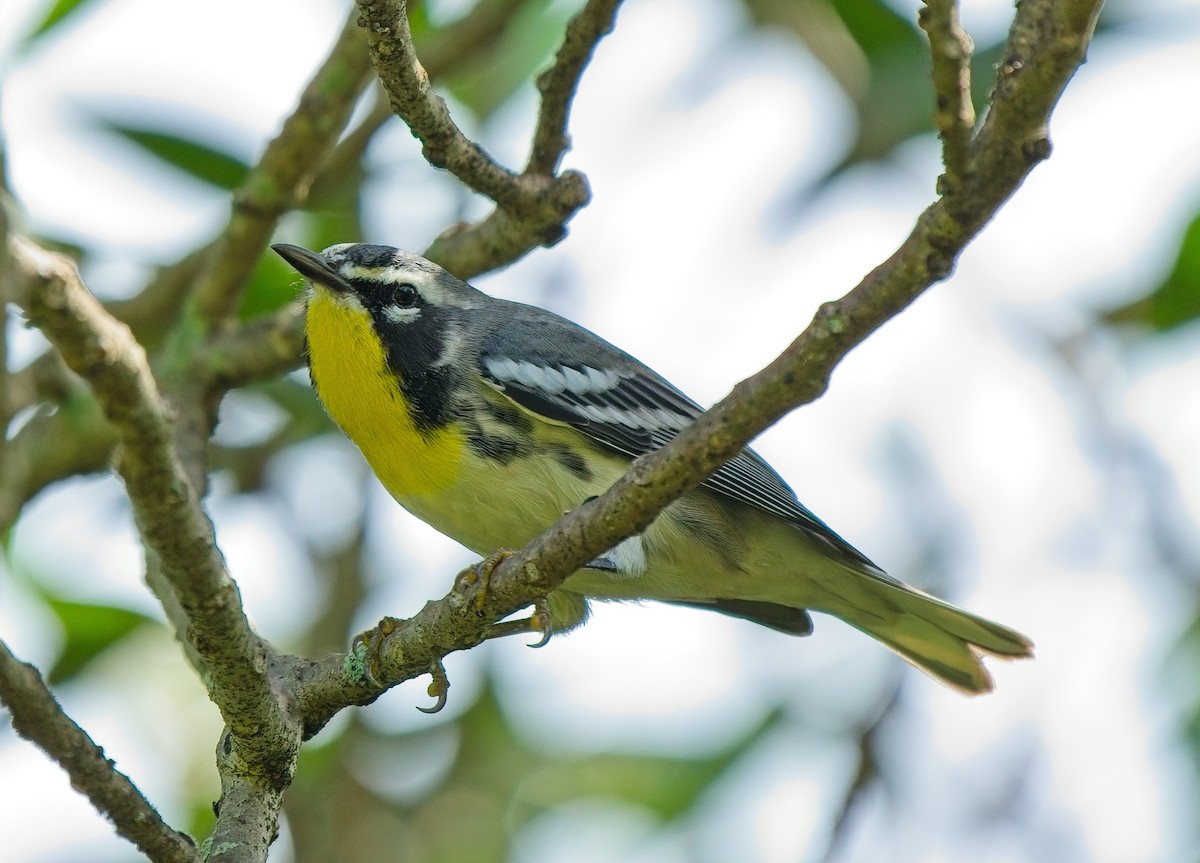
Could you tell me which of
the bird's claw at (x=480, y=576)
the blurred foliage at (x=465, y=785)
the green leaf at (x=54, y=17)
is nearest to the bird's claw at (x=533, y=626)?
the bird's claw at (x=480, y=576)

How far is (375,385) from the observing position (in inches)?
178

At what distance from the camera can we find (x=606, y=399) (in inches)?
191

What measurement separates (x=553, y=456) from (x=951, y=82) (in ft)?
7.90

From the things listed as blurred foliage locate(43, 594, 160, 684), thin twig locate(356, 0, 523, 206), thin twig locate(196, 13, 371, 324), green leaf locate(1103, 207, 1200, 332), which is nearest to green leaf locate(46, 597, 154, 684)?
blurred foliage locate(43, 594, 160, 684)

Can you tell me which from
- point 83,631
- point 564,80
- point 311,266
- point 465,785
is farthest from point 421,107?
point 465,785

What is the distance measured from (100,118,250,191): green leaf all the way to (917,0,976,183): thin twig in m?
4.54

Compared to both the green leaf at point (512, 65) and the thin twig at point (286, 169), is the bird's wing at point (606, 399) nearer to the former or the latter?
the thin twig at point (286, 169)

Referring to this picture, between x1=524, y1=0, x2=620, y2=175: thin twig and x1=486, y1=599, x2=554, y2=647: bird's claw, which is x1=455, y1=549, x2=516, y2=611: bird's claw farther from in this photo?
x1=524, y1=0, x2=620, y2=175: thin twig

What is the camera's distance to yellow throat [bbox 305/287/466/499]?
436 cm

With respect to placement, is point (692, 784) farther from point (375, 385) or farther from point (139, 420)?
point (139, 420)

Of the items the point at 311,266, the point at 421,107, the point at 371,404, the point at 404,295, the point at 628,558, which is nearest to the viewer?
the point at 421,107

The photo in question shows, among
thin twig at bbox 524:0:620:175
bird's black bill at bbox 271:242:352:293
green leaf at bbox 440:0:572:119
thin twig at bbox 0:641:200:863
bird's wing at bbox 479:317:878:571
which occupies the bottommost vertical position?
thin twig at bbox 0:641:200:863

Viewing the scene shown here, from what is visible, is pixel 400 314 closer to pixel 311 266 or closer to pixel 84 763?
pixel 311 266

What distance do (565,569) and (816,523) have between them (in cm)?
203
